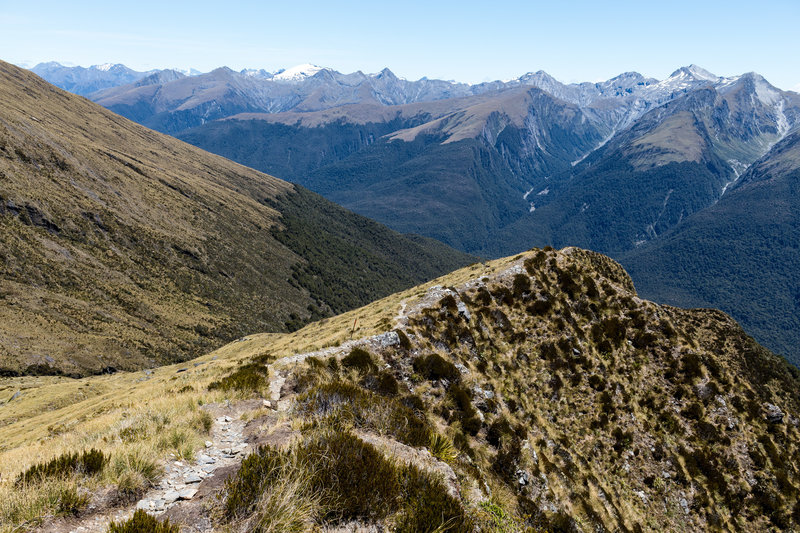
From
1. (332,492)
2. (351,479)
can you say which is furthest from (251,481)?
(351,479)

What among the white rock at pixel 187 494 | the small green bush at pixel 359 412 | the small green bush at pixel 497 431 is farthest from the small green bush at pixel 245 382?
the small green bush at pixel 497 431

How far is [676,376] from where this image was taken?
1373 inches

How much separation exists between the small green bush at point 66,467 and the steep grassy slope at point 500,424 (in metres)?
0.35

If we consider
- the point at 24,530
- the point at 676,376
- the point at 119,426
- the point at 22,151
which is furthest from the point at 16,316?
the point at 676,376

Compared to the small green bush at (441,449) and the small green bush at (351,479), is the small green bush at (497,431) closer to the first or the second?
the small green bush at (441,449)

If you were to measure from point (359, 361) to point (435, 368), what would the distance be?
5245 millimetres

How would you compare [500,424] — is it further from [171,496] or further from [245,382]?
[171,496]

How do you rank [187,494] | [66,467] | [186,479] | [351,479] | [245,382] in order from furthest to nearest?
1. [245,382]
2. [186,479]
3. [351,479]
4. [187,494]
5. [66,467]

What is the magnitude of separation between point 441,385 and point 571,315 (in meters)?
20.7

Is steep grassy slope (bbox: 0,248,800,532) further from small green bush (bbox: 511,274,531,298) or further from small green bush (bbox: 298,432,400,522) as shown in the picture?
small green bush (bbox: 511,274,531,298)

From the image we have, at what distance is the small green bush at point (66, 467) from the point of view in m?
8.41

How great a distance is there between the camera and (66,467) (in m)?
8.88

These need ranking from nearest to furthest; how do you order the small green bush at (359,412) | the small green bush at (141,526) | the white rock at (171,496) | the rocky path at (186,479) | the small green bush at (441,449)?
the small green bush at (141,526) < the rocky path at (186,479) < the white rock at (171,496) < the small green bush at (359,412) < the small green bush at (441,449)

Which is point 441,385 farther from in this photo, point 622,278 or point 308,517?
point 622,278
